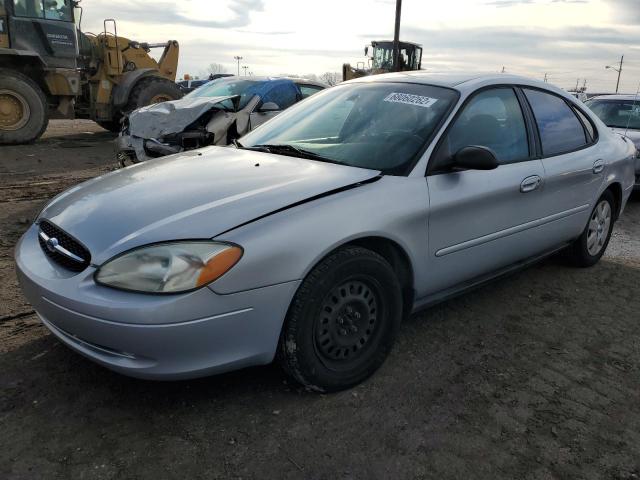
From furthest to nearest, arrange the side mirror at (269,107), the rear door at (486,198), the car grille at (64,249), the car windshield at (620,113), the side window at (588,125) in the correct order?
the car windshield at (620,113), the side mirror at (269,107), the side window at (588,125), the rear door at (486,198), the car grille at (64,249)

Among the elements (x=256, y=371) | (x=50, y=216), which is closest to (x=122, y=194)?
(x=50, y=216)

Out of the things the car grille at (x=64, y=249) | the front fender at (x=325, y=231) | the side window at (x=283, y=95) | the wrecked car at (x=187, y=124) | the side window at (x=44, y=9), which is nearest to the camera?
the front fender at (x=325, y=231)

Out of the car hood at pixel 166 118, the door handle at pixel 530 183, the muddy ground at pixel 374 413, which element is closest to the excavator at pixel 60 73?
the car hood at pixel 166 118

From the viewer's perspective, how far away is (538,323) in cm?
363

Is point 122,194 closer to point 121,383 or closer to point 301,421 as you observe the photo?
point 121,383

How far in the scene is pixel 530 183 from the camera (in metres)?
3.55

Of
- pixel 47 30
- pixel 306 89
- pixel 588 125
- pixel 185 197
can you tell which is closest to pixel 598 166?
pixel 588 125

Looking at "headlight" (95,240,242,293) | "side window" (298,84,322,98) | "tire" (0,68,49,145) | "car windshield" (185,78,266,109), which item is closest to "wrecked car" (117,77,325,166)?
"car windshield" (185,78,266,109)

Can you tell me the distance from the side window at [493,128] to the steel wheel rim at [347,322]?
931 millimetres

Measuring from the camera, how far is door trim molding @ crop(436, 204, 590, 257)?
3.10 m

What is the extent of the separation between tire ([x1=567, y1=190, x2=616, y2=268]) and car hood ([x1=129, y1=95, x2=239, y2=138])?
4426 millimetres

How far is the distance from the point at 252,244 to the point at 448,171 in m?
1.35

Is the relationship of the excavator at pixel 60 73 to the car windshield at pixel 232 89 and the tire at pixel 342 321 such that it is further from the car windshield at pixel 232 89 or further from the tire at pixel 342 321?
the tire at pixel 342 321

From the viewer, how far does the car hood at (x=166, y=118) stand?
6.49 metres
